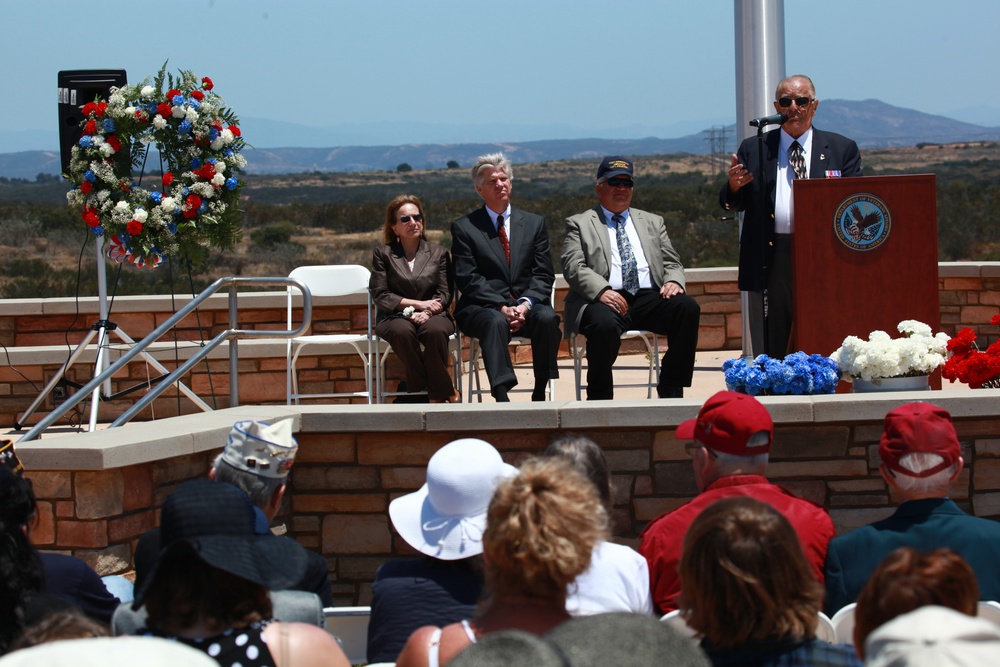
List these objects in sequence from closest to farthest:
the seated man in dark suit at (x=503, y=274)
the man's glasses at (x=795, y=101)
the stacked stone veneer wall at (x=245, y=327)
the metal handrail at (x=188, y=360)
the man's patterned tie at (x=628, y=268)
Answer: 1. the metal handrail at (x=188, y=360)
2. the man's glasses at (x=795, y=101)
3. the seated man in dark suit at (x=503, y=274)
4. the man's patterned tie at (x=628, y=268)
5. the stacked stone veneer wall at (x=245, y=327)

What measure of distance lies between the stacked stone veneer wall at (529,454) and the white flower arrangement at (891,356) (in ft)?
1.22

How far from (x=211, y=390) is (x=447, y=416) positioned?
3.72m

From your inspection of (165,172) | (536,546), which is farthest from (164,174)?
(536,546)

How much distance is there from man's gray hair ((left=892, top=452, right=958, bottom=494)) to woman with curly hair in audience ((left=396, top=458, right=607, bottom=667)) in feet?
4.16

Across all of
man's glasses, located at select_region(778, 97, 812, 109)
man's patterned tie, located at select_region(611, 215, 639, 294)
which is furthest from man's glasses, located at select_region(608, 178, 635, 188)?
man's glasses, located at select_region(778, 97, 812, 109)

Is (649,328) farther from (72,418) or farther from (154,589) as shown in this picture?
(154,589)

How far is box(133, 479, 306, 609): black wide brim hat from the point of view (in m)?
2.34

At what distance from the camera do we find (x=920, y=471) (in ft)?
10.6

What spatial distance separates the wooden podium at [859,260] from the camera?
5598 mm

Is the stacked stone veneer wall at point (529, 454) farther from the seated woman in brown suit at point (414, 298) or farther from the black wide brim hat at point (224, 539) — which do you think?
the black wide brim hat at point (224, 539)

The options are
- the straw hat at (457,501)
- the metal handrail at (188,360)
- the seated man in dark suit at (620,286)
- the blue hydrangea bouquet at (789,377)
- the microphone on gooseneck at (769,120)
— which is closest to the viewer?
the straw hat at (457,501)

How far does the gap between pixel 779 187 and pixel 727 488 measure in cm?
327

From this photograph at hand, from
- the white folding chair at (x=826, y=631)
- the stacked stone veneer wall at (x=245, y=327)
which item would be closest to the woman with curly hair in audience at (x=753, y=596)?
the white folding chair at (x=826, y=631)

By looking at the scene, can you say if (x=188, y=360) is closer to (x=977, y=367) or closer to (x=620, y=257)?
(x=620, y=257)
